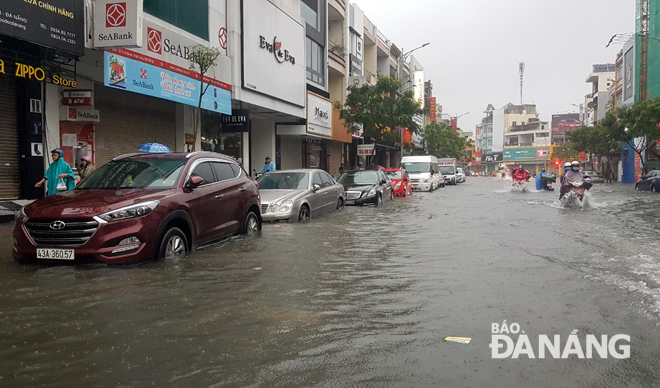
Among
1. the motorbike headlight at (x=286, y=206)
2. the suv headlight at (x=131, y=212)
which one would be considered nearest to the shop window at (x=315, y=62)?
the motorbike headlight at (x=286, y=206)

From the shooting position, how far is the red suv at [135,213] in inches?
262

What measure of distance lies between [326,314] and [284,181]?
29.3 feet

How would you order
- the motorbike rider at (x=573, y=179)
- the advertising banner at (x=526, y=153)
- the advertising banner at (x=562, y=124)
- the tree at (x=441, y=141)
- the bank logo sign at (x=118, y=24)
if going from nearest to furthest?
the bank logo sign at (x=118, y=24) < the motorbike rider at (x=573, y=179) < the tree at (x=441, y=141) < the advertising banner at (x=526, y=153) < the advertising banner at (x=562, y=124)

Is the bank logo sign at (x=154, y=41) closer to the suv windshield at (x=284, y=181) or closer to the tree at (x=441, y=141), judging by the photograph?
the suv windshield at (x=284, y=181)

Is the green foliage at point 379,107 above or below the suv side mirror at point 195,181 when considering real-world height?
above

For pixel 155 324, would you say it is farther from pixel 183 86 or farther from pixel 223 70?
pixel 223 70

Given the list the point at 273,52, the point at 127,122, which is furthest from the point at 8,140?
the point at 273,52

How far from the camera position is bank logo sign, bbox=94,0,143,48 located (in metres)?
13.3

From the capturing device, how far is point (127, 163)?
8.45 m

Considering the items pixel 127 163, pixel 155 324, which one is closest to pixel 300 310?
pixel 155 324

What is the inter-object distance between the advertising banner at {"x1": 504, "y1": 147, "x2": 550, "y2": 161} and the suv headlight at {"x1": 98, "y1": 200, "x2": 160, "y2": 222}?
11415 centimetres

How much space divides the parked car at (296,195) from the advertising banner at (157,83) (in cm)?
442

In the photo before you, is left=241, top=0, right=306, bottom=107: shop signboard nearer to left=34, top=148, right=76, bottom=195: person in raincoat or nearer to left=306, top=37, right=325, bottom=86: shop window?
left=306, top=37, right=325, bottom=86: shop window

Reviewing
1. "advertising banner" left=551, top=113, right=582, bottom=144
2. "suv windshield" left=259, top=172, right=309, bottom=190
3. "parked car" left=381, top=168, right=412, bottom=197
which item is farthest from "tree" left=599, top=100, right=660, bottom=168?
"advertising banner" left=551, top=113, right=582, bottom=144
